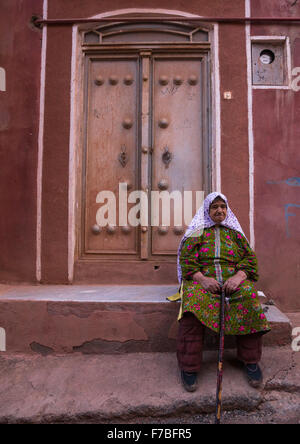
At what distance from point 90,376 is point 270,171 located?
259 cm

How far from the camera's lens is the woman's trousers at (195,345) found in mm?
2076

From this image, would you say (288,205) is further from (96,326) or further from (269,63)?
(96,326)

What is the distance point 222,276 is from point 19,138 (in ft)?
8.47

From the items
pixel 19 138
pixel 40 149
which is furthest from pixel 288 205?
pixel 19 138

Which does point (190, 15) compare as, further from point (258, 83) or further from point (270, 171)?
point (270, 171)

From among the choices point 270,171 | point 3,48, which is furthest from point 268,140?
point 3,48

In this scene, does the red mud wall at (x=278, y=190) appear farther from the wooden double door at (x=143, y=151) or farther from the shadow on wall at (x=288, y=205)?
the wooden double door at (x=143, y=151)

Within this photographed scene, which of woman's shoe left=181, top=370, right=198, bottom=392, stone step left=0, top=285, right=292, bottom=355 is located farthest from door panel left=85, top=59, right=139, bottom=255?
woman's shoe left=181, top=370, right=198, bottom=392

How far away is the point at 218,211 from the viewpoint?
2.39m

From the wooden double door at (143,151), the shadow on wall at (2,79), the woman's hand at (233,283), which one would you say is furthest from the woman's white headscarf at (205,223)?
the shadow on wall at (2,79)

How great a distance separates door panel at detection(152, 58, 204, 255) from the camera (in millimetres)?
3535

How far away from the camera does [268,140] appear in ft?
11.0

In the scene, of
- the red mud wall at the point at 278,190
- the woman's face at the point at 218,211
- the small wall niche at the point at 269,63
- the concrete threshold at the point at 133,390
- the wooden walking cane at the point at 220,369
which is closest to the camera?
the wooden walking cane at the point at 220,369

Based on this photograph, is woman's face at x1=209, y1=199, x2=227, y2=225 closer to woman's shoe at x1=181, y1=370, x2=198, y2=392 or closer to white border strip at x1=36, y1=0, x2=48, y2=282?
woman's shoe at x1=181, y1=370, x2=198, y2=392
